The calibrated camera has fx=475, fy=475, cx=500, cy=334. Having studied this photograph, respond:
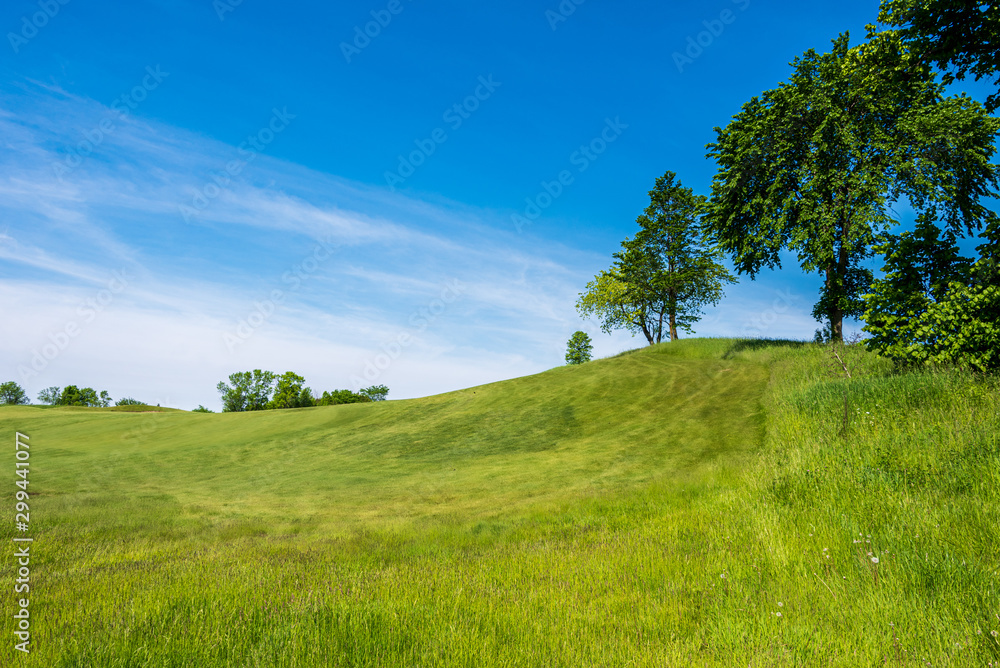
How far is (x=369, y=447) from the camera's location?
24.3 metres

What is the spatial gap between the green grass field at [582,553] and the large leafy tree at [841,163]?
9589 millimetres

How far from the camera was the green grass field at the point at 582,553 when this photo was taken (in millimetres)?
4328

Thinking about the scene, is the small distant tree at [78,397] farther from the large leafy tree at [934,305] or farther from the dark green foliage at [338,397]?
the large leafy tree at [934,305]

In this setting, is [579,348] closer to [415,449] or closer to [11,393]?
[415,449]

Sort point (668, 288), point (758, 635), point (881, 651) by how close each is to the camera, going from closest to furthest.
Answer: point (881, 651) < point (758, 635) < point (668, 288)

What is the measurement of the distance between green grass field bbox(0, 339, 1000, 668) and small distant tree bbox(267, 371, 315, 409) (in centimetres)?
A: 7062

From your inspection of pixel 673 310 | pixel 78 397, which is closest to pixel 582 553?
pixel 673 310

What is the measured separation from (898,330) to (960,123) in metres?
16.5

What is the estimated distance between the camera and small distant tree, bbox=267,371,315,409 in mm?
86875

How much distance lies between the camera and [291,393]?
8838 cm

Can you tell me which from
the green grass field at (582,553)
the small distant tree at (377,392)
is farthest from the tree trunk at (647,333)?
the small distant tree at (377,392)

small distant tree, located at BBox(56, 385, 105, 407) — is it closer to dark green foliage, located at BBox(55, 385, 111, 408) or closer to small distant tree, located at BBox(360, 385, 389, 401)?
dark green foliage, located at BBox(55, 385, 111, 408)

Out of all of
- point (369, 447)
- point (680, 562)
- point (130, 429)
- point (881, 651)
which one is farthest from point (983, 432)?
point (130, 429)

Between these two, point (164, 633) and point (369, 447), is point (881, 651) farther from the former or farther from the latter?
point (369, 447)
